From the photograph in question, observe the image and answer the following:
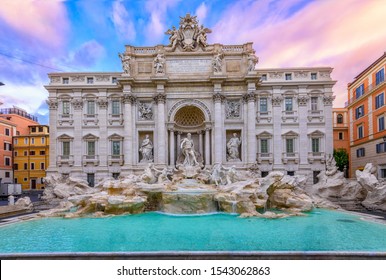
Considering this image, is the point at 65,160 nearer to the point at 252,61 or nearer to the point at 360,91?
the point at 252,61

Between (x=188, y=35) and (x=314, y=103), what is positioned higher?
(x=188, y=35)

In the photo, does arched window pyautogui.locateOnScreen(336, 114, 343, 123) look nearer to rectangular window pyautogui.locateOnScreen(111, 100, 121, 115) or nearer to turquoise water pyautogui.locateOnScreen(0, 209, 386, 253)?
turquoise water pyautogui.locateOnScreen(0, 209, 386, 253)

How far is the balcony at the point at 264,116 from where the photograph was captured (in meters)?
25.1

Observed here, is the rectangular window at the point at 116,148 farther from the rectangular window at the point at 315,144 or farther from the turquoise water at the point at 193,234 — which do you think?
the rectangular window at the point at 315,144

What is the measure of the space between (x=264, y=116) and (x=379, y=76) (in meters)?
12.9

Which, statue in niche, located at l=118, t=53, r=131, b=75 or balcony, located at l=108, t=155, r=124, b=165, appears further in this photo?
balcony, located at l=108, t=155, r=124, b=165

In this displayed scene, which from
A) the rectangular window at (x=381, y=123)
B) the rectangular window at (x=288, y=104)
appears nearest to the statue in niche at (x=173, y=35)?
the rectangular window at (x=288, y=104)

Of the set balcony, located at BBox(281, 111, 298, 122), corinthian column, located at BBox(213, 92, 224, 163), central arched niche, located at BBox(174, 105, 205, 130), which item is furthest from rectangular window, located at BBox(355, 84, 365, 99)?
central arched niche, located at BBox(174, 105, 205, 130)

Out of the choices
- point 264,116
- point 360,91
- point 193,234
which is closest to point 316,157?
point 264,116

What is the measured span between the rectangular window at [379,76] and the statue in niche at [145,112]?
76.7 ft

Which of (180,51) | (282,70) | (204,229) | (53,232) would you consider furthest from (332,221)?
(180,51)

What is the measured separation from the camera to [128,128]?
24.5 m

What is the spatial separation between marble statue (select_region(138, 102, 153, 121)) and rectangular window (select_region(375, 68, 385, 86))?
23.4m

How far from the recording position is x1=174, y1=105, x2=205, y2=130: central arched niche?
25578mm
